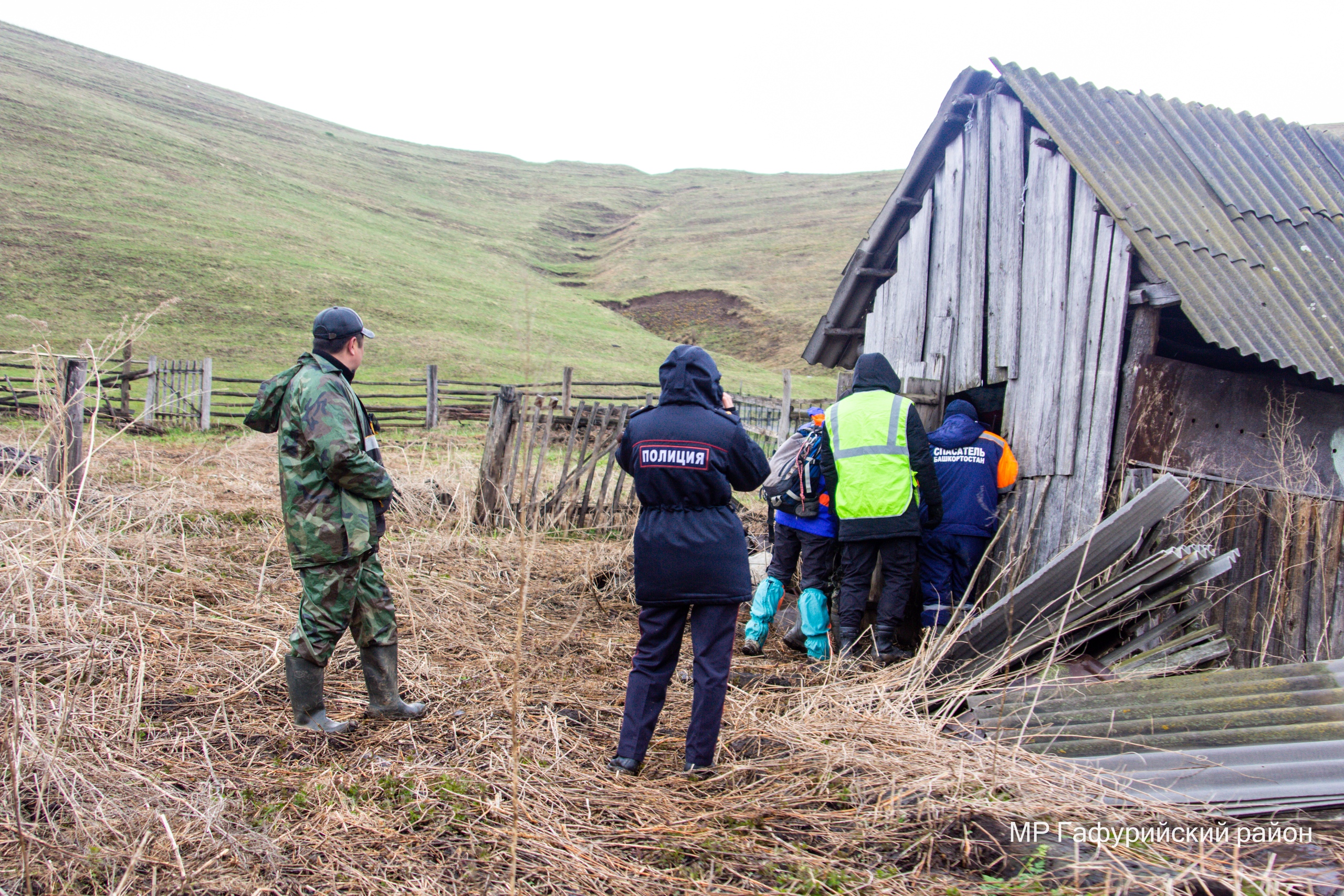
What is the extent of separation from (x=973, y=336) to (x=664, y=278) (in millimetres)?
43984

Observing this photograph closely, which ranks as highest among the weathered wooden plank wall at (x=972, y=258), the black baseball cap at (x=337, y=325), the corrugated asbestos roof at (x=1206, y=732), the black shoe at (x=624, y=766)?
the weathered wooden plank wall at (x=972, y=258)

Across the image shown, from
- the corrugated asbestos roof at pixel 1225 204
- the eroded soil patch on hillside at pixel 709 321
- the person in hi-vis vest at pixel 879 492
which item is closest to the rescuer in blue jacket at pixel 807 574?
the person in hi-vis vest at pixel 879 492

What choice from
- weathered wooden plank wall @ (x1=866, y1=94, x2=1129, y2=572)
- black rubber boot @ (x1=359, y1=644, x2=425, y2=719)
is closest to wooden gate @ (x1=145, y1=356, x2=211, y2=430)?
black rubber boot @ (x1=359, y1=644, x2=425, y2=719)

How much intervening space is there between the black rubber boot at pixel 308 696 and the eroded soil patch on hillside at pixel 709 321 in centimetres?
3451

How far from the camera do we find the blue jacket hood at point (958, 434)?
5367mm

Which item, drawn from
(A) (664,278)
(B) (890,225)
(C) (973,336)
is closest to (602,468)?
(B) (890,225)

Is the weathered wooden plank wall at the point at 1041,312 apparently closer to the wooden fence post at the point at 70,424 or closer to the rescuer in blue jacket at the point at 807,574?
the rescuer in blue jacket at the point at 807,574

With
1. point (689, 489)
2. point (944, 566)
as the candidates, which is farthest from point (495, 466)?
point (689, 489)

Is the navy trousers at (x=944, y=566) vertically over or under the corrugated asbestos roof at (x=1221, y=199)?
under

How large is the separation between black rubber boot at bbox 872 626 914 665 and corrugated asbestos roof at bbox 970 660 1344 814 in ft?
3.65

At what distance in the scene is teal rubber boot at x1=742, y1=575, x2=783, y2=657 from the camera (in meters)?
5.61

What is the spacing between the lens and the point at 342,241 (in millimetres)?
37938

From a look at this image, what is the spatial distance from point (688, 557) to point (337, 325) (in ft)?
6.62

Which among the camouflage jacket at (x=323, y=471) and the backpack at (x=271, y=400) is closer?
the camouflage jacket at (x=323, y=471)
